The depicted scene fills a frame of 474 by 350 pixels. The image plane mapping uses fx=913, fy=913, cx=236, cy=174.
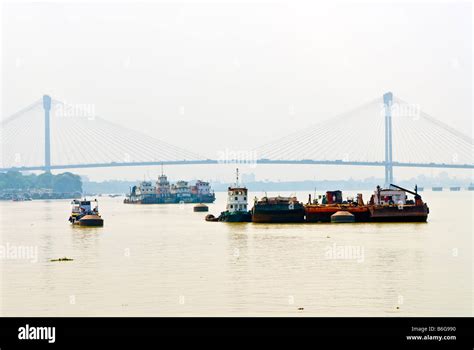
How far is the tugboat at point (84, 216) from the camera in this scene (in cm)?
6369

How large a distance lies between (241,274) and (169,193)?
117m

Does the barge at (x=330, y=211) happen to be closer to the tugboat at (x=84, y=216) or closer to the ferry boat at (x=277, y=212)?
the ferry boat at (x=277, y=212)

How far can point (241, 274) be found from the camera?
33031mm

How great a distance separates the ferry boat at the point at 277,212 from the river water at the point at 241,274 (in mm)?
10440

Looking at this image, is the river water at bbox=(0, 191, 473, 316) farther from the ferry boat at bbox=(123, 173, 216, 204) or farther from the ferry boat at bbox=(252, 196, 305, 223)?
the ferry boat at bbox=(123, 173, 216, 204)

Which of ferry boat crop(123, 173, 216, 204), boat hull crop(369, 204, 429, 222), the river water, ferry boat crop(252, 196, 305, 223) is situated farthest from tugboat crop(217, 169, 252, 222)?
ferry boat crop(123, 173, 216, 204)

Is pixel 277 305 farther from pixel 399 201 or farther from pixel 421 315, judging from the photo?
pixel 399 201

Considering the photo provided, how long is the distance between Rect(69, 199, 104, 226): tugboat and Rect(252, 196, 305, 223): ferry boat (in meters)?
11.3

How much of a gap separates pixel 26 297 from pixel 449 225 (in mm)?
42617

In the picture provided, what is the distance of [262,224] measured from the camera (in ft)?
215

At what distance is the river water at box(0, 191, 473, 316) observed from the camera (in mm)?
25422

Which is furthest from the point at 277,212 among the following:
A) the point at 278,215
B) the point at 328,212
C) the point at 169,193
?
the point at 169,193

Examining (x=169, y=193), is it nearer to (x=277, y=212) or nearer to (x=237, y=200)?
(x=237, y=200)
